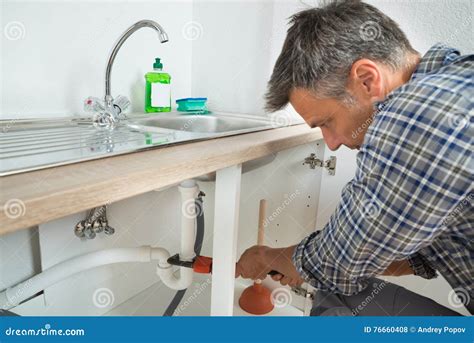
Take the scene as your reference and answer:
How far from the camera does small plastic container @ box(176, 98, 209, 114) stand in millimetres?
1242

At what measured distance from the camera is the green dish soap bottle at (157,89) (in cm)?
114

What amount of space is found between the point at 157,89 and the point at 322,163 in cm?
65

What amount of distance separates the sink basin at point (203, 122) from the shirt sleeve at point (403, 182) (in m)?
0.53

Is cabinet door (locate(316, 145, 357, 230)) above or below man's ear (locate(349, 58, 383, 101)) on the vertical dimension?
below

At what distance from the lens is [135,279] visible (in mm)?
1210

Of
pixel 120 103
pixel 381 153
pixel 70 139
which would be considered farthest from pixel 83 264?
pixel 381 153

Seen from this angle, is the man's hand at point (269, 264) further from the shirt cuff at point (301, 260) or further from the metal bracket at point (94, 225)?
the metal bracket at point (94, 225)

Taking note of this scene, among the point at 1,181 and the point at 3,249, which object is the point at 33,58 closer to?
the point at 3,249

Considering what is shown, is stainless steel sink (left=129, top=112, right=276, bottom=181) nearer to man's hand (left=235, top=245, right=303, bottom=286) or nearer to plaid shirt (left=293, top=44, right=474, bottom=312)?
man's hand (left=235, top=245, right=303, bottom=286)

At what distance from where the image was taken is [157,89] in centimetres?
114

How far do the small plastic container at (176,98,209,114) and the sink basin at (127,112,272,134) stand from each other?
0.22 ft

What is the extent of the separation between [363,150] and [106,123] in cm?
62

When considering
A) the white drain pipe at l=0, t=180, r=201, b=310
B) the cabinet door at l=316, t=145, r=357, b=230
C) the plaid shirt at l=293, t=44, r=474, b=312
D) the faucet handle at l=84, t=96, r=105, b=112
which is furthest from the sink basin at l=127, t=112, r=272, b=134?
the plaid shirt at l=293, t=44, r=474, b=312
